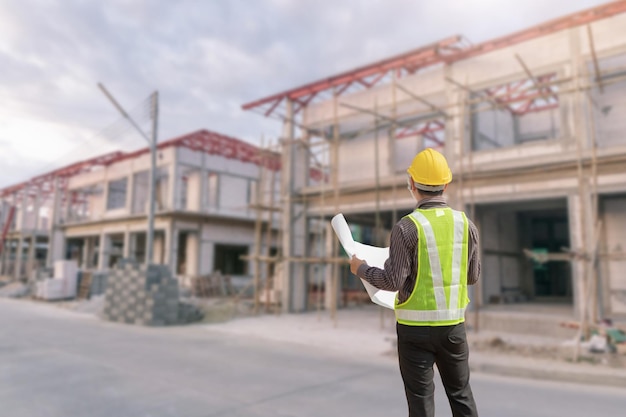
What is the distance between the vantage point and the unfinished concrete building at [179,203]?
82.9 feet

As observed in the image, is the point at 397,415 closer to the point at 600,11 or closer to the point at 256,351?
the point at 256,351

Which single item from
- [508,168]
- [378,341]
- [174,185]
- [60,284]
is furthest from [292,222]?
[60,284]

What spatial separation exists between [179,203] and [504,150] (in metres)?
19.1

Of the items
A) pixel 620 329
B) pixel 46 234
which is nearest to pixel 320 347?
pixel 620 329

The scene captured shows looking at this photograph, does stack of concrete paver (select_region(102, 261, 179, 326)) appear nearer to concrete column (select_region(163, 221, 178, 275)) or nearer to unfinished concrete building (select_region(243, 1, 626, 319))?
unfinished concrete building (select_region(243, 1, 626, 319))

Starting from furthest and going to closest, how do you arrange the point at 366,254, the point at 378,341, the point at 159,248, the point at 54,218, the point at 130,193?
the point at 54,218
the point at 159,248
the point at 130,193
the point at 378,341
the point at 366,254

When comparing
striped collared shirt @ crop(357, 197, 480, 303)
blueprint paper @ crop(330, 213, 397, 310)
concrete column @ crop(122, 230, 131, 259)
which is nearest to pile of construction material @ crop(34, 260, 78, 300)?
concrete column @ crop(122, 230, 131, 259)

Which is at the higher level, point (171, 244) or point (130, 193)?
point (130, 193)

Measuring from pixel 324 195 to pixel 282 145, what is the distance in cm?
278

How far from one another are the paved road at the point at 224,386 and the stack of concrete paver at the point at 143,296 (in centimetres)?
374

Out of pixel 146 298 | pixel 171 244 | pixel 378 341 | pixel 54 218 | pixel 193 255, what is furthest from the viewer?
pixel 54 218

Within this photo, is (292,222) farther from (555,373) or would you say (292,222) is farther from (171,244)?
(555,373)

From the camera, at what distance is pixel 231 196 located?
27.6 metres

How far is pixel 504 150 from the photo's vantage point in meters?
13.0
